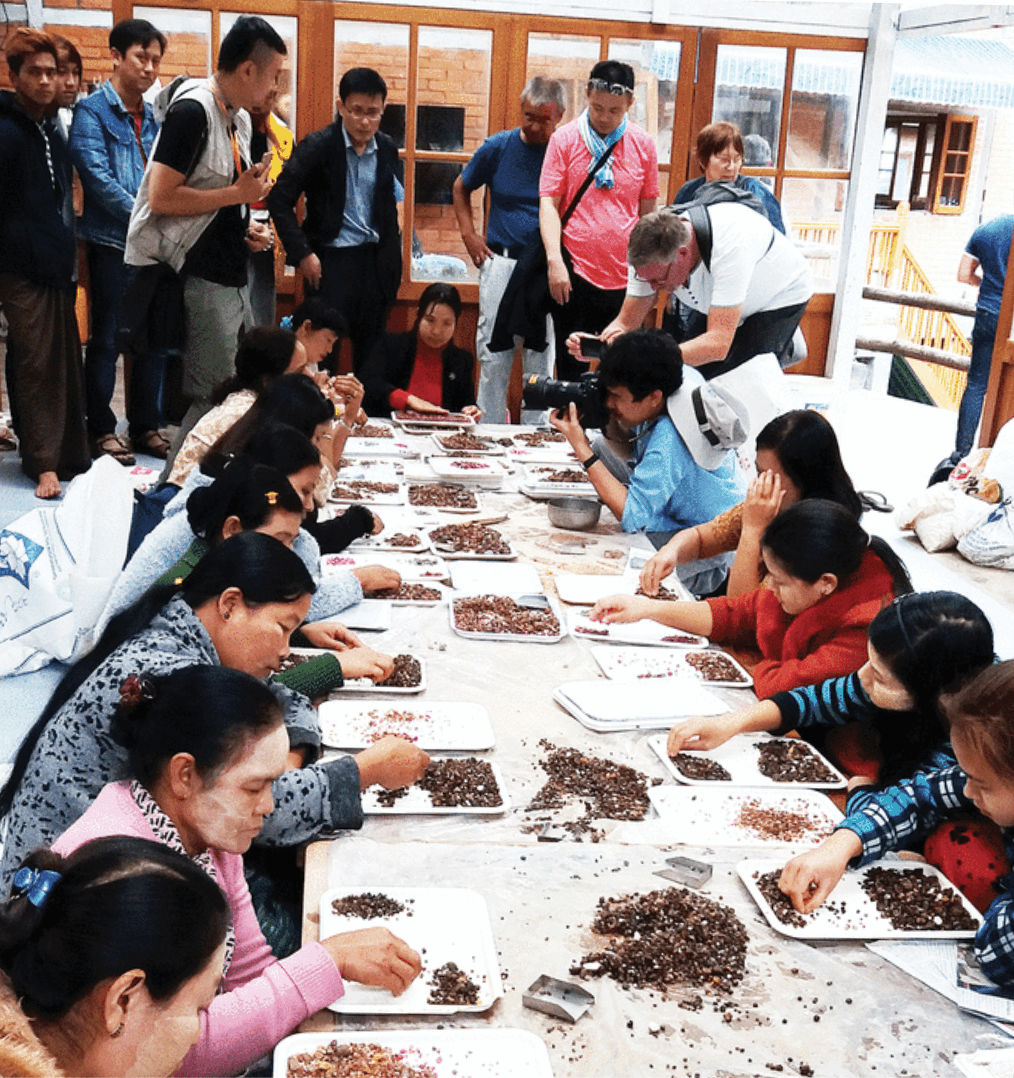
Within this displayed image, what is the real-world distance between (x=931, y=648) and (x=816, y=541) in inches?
16.4

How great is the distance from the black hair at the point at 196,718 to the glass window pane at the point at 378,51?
4713 millimetres

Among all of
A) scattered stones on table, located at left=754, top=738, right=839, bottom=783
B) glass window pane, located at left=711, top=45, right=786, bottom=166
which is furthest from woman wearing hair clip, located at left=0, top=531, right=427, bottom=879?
glass window pane, located at left=711, top=45, right=786, bottom=166

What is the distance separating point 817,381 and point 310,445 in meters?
4.37

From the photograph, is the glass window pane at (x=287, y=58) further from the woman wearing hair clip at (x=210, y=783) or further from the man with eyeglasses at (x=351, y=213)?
the woman wearing hair clip at (x=210, y=783)

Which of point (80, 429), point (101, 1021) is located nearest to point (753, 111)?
point (80, 429)

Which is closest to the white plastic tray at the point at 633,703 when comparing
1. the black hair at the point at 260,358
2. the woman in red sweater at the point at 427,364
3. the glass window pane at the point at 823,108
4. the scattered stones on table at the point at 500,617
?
the scattered stones on table at the point at 500,617

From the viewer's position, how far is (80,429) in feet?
15.8

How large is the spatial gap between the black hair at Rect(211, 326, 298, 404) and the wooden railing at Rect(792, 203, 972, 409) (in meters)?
3.45

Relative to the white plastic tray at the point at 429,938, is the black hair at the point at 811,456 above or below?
above

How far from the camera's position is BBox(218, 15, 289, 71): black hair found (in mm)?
3652

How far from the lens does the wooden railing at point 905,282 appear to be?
20.8 feet

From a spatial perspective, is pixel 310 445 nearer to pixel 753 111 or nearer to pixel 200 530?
pixel 200 530

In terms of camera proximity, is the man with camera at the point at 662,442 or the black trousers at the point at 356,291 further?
the black trousers at the point at 356,291

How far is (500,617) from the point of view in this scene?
2426mm
